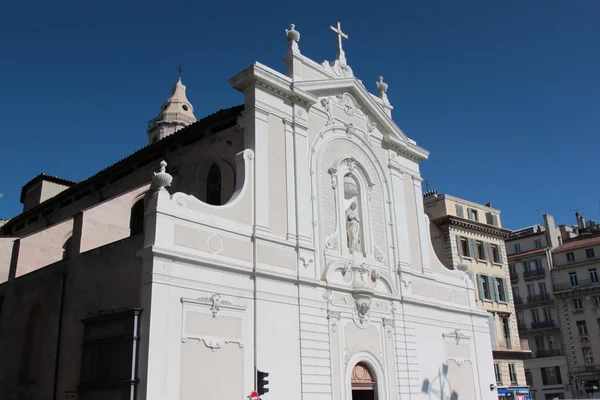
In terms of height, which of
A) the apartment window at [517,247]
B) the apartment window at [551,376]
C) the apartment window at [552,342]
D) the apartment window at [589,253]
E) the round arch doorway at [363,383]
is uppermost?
the apartment window at [517,247]

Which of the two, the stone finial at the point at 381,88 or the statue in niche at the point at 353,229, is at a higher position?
the stone finial at the point at 381,88

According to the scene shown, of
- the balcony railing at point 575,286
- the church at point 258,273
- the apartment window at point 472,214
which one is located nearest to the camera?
the church at point 258,273

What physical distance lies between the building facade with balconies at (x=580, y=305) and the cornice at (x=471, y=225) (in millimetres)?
16099

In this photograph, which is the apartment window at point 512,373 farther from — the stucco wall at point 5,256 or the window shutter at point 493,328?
the stucco wall at point 5,256

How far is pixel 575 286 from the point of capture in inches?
2002

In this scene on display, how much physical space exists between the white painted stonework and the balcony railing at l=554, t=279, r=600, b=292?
2912 centimetres

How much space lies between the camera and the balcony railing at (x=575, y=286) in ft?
165

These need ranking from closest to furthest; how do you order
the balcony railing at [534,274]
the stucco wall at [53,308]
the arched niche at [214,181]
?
the stucco wall at [53,308]
the arched niche at [214,181]
the balcony railing at [534,274]

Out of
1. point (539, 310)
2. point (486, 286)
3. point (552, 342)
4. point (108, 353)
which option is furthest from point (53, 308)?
point (552, 342)

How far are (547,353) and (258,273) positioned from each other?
4112cm

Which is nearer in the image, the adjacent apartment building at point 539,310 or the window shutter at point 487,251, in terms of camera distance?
the window shutter at point 487,251

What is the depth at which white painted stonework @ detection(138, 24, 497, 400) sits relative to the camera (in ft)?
48.8

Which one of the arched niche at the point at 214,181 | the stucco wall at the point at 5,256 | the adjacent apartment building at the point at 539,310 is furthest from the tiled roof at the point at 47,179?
the adjacent apartment building at the point at 539,310

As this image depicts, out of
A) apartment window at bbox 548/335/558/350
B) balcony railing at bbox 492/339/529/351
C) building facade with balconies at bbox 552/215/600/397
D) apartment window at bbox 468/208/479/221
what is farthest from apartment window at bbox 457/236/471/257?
apartment window at bbox 548/335/558/350
